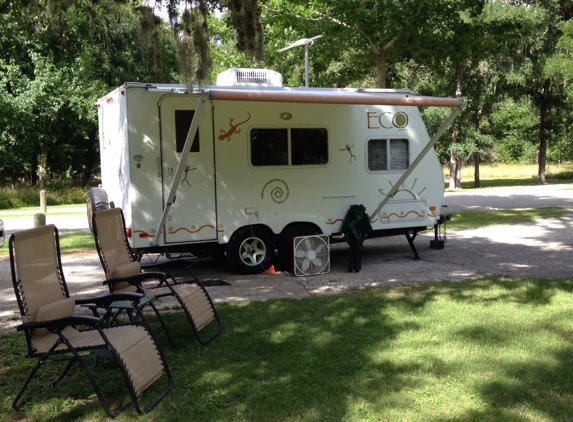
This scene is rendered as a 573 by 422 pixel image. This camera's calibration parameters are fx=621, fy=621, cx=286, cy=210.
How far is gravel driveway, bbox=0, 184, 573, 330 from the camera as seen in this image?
8.03 meters

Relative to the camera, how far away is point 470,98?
2873cm

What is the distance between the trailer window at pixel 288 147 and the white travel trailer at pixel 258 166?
0.05 feet

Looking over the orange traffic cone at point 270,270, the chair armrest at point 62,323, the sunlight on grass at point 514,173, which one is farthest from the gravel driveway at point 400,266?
the sunlight on grass at point 514,173

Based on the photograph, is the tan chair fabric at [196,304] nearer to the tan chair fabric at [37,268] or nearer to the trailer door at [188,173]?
the tan chair fabric at [37,268]

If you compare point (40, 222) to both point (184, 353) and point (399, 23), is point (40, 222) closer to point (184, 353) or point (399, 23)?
point (184, 353)

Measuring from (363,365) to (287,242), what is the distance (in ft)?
14.3

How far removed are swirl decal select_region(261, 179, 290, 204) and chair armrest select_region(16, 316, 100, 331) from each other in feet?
17.2

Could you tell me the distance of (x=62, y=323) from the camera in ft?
13.2

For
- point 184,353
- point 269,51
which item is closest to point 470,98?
point 269,51

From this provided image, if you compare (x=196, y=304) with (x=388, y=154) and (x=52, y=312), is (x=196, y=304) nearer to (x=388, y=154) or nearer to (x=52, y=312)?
(x=52, y=312)

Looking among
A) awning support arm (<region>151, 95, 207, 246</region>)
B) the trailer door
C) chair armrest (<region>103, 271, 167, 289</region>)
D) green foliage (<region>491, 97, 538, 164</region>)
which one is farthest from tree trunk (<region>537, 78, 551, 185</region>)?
chair armrest (<region>103, 271, 167, 289</region>)

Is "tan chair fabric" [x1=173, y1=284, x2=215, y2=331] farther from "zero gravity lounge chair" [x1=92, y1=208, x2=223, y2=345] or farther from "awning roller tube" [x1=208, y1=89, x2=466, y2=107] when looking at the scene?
"awning roller tube" [x1=208, y1=89, x2=466, y2=107]

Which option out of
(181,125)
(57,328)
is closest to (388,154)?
(181,125)

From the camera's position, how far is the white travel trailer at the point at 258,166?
27.2ft
